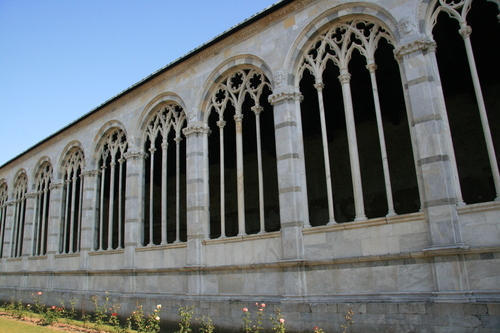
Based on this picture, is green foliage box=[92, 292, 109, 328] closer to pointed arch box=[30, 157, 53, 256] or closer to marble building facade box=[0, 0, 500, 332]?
marble building facade box=[0, 0, 500, 332]

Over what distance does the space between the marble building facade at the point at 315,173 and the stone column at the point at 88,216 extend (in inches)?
2.2

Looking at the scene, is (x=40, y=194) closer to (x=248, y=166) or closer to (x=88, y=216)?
(x=88, y=216)

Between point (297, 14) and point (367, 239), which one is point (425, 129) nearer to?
point (367, 239)

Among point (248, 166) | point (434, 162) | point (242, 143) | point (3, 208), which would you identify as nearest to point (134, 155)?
point (242, 143)

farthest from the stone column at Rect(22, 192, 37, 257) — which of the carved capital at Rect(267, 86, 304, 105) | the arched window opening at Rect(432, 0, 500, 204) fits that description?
the arched window opening at Rect(432, 0, 500, 204)

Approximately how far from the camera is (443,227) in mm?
8289

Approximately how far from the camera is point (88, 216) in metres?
17.2

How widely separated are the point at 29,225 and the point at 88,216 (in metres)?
6.77

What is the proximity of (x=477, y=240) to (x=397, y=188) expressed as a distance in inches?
289

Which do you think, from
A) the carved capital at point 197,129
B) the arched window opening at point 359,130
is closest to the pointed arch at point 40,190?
the carved capital at point 197,129

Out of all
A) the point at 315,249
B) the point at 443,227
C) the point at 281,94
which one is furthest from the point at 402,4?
the point at 315,249

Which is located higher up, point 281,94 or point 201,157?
point 281,94

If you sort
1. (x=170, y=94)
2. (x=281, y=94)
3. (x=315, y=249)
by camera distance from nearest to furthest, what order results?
(x=315, y=249)
(x=281, y=94)
(x=170, y=94)

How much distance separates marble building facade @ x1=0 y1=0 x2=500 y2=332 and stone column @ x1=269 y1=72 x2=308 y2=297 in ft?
0.13
